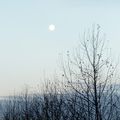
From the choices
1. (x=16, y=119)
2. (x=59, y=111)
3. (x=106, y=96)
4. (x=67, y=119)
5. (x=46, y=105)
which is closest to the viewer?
(x=106, y=96)

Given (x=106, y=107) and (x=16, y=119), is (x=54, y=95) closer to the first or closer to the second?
(x=106, y=107)

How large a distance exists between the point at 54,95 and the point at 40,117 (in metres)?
1.86

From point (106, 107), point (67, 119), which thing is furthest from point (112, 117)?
point (67, 119)

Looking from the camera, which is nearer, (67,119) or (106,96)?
(106,96)

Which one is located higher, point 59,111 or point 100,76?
point 100,76

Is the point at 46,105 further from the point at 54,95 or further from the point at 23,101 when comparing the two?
the point at 23,101

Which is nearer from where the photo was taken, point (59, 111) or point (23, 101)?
point (59, 111)

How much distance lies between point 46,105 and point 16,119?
44.0 ft

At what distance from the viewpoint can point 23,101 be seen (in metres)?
36.6

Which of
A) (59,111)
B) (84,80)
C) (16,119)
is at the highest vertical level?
(84,80)

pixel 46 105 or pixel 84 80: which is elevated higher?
pixel 84 80

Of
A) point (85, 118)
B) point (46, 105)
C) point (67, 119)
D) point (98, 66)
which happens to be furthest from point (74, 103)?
point (46, 105)

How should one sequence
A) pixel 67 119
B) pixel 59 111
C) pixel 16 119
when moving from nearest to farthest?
pixel 67 119, pixel 59 111, pixel 16 119

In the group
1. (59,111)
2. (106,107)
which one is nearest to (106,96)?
(106,107)
